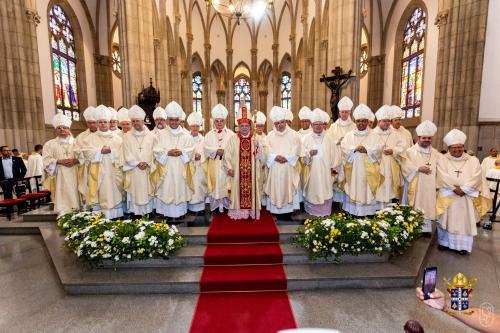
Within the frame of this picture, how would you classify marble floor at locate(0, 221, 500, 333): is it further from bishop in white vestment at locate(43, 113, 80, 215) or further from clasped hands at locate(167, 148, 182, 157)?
clasped hands at locate(167, 148, 182, 157)

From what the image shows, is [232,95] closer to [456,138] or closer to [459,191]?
[456,138]

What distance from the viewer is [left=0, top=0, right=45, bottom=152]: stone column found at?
444 inches

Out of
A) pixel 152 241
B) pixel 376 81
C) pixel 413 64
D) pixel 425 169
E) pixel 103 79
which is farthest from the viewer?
pixel 376 81

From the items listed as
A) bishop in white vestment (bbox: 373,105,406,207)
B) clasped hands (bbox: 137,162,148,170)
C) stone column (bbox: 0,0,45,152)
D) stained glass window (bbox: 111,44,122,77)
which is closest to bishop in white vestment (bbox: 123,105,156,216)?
clasped hands (bbox: 137,162,148,170)

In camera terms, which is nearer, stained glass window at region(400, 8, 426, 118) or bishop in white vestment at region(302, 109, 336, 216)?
bishop in white vestment at region(302, 109, 336, 216)

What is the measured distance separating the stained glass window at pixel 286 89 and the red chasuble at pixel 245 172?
1018 inches

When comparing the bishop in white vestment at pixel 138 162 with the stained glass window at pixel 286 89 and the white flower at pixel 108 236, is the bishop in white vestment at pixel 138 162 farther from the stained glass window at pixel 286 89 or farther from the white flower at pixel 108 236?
the stained glass window at pixel 286 89

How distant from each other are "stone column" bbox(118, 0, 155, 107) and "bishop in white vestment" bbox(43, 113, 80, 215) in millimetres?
5916

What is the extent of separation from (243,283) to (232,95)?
2863 cm

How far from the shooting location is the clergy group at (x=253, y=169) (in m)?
5.59

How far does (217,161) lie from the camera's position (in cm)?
608

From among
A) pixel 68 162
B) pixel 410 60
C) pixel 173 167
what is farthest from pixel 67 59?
pixel 410 60

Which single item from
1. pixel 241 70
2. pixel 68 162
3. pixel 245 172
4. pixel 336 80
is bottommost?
pixel 245 172

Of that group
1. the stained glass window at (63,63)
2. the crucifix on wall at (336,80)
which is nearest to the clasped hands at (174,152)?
the crucifix on wall at (336,80)
